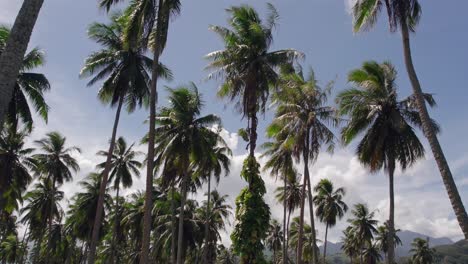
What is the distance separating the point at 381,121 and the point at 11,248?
6804cm

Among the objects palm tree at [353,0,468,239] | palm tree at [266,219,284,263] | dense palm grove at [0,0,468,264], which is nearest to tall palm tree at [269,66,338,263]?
dense palm grove at [0,0,468,264]

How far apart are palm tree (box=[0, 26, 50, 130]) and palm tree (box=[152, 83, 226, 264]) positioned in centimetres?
798

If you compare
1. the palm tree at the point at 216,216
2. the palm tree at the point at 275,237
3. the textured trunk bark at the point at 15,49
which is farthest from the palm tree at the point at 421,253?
the textured trunk bark at the point at 15,49

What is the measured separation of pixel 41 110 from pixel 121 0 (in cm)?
1114

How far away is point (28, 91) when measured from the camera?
25.9 metres

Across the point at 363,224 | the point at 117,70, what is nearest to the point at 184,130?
the point at 117,70

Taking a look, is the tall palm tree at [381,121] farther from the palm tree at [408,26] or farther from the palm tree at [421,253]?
the palm tree at [421,253]

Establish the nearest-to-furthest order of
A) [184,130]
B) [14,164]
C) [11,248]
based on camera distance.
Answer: [184,130], [14,164], [11,248]

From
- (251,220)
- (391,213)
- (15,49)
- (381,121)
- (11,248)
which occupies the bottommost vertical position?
(11,248)

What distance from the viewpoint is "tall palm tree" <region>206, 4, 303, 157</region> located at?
21250 mm

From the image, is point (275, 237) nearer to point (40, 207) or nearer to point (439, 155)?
point (40, 207)

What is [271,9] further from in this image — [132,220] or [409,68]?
[132,220]

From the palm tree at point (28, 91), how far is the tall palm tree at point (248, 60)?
1096 cm

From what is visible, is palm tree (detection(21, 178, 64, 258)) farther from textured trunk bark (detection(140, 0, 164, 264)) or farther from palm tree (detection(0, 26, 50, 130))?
textured trunk bark (detection(140, 0, 164, 264))
